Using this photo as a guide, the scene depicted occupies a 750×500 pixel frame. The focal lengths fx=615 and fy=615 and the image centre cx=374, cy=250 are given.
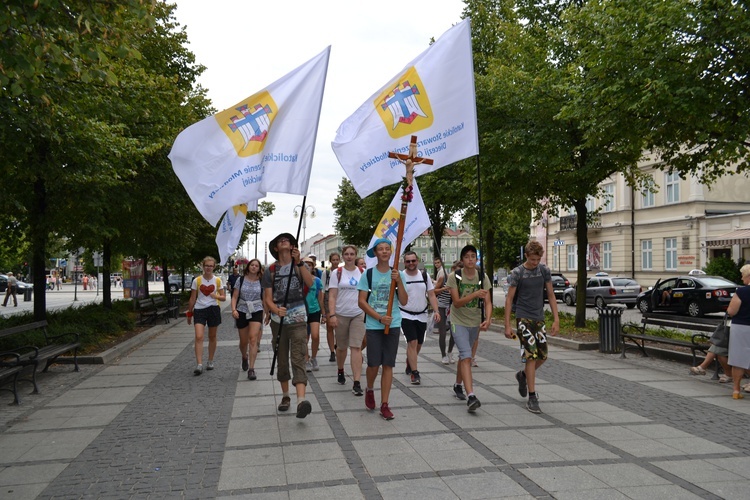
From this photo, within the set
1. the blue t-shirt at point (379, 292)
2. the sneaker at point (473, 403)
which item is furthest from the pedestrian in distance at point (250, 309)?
the sneaker at point (473, 403)

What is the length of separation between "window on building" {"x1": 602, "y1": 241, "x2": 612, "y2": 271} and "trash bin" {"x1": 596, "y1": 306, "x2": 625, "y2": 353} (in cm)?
3360

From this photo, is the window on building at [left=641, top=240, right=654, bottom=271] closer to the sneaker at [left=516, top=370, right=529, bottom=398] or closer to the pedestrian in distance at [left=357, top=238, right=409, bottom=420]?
the sneaker at [left=516, top=370, right=529, bottom=398]

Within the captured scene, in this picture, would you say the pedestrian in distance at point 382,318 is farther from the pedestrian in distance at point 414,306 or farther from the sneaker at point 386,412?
the pedestrian in distance at point 414,306

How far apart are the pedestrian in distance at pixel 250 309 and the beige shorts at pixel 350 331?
140 centimetres

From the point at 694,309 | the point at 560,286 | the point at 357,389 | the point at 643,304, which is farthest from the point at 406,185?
the point at 560,286

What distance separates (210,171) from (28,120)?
3.83 m

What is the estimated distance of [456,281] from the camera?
7.32 metres

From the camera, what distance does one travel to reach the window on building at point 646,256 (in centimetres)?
3938

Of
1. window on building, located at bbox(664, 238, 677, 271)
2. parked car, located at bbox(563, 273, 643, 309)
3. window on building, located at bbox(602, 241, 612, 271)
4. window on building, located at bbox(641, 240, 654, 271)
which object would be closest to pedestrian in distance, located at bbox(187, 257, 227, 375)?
parked car, located at bbox(563, 273, 643, 309)

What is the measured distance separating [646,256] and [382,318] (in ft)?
124

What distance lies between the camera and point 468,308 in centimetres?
717

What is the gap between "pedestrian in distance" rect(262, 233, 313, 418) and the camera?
6359mm

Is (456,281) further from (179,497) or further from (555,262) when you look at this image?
(555,262)

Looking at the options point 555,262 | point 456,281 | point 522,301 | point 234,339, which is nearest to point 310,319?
point 456,281
